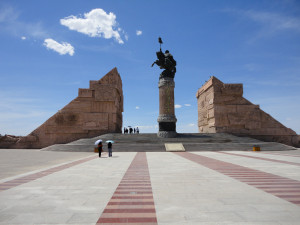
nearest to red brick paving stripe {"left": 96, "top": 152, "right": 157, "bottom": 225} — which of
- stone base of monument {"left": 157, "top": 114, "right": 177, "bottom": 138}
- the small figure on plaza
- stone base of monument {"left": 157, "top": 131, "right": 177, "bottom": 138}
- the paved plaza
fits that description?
the paved plaza

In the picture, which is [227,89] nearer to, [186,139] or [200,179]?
[186,139]

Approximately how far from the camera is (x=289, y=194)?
4.07 meters

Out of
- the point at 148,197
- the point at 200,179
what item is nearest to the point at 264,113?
the point at 200,179

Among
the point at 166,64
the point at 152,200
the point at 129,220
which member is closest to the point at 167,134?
the point at 166,64

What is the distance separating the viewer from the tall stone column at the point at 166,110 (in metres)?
22.7

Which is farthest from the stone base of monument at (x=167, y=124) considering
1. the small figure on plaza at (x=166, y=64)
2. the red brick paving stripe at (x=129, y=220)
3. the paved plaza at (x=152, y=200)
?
the red brick paving stripe at (x=129, y=220)

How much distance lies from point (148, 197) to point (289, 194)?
2765mm

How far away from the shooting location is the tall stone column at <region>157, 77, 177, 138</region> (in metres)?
22.7

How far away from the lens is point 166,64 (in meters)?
24.1

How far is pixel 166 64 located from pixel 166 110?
17.9 feet

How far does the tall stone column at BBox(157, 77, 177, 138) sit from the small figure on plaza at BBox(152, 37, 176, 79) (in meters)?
0.76

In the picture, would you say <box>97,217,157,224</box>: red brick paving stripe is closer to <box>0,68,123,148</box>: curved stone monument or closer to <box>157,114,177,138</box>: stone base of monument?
<box>157,114,177,138</box>: stone base of monument

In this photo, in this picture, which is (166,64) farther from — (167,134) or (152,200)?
(152,200)

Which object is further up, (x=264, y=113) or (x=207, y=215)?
(x=264, y=113)
